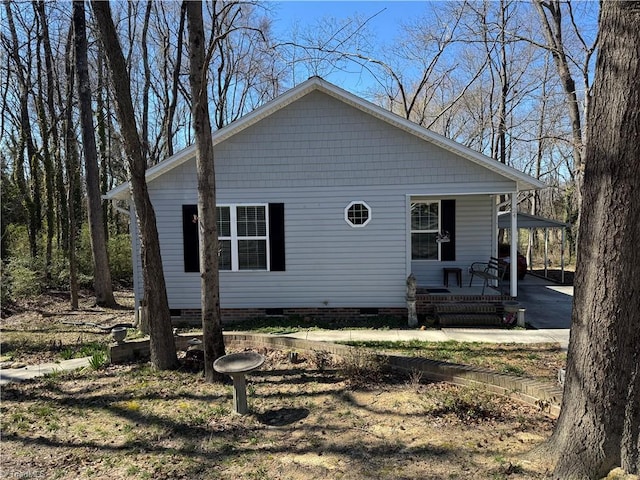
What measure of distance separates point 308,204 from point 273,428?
583cm

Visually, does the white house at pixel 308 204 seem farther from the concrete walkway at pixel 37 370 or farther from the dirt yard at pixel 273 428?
the dirt yard at pixel 273 428

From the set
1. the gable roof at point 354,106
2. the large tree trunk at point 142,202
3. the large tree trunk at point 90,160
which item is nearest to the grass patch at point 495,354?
the large tree trunk at point 142,202

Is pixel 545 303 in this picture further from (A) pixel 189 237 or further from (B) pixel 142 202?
(B) pixel 142 202

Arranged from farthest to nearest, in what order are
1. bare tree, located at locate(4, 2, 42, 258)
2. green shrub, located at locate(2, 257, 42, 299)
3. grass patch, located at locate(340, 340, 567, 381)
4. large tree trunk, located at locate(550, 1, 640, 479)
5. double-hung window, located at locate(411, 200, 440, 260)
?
bare tree, located at locate(4, 2, 42, 258), green shrub, located at locate(2, 257, 42, 299), double-hung window, located at locate(411, 200, 440, 260), grass patch, located at locate(340, 340, 567, 381), large tree trunk, located at locate(550, 1, 640, 479)

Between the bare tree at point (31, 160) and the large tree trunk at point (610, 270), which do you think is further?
the bare tree at point (31, 160)

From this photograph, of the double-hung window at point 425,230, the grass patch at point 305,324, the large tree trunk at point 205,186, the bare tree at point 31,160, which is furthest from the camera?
the bare tree at point 31,160

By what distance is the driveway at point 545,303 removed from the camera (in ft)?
28.6

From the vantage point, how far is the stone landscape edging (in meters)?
4.03

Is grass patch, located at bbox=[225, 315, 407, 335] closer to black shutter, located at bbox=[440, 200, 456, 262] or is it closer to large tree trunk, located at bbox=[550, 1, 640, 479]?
black shutter, located at bbox=[440, 200, 456, 262]

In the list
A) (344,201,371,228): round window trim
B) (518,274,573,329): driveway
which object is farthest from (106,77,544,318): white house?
(518,274,573,329): driveway

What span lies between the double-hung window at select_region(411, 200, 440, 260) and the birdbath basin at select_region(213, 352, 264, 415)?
23.8 ft

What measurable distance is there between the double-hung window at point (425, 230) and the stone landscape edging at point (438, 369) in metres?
5.53

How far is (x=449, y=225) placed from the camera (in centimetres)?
1045

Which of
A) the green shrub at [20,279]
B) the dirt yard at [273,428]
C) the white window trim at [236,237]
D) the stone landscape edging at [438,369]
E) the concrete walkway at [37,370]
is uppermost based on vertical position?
the white window trim at [236,237]
